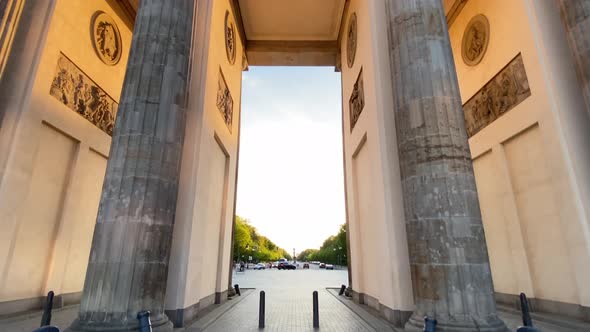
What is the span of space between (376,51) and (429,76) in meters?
2.63

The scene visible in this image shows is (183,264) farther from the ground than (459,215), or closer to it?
closer to it

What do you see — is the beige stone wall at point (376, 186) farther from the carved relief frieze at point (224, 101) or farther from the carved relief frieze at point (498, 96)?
the carved relief frieze at point (224, 101)

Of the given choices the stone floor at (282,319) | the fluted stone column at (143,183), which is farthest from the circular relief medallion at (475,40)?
the fluted stone column at (143,183)

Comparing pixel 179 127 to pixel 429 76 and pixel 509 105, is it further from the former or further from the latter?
pixel 509 105

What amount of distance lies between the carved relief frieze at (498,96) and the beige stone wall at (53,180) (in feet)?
48.1

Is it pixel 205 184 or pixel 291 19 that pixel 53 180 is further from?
pixel 291 19

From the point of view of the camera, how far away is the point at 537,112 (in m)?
8.35

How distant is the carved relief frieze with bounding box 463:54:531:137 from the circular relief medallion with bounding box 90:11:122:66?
601 inches

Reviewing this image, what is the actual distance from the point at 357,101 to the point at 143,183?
8.14 metres

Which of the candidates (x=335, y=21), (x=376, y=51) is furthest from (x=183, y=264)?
(x=335, y=21)

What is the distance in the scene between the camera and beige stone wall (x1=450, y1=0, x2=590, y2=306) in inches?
289

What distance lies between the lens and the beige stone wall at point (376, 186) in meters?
6.95

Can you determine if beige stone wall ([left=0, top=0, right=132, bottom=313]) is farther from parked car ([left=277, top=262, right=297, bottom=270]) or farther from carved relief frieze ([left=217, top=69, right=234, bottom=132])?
parked car ([left=277, top=262, right=297, bottom=270])

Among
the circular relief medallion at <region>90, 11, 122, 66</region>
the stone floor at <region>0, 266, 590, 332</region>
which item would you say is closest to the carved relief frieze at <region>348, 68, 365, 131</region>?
the stone floor at <region>0, 266, 590, 332</region>
